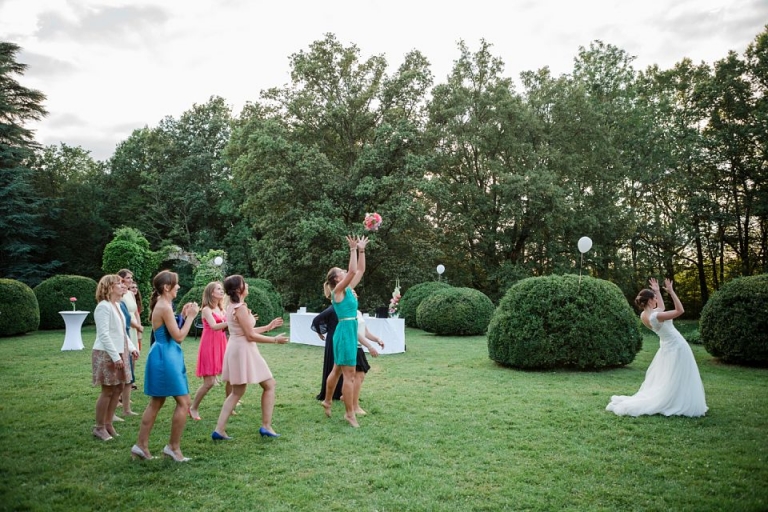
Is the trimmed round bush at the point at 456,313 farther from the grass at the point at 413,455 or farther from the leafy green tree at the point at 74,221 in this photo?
the leafy green tree at the point at 74,221

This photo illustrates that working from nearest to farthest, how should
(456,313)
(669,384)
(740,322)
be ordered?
(669,384) < (740,322) < (456,313)

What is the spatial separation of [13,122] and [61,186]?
646cm

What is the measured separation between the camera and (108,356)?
18.2 feet

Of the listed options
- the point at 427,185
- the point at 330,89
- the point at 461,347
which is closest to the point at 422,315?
the point at 461,347

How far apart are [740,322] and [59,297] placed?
22979 millimetres

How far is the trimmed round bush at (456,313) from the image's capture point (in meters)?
18.3

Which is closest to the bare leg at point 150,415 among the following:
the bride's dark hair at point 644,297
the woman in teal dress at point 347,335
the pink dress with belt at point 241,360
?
the pink dress with belt at point 241,360

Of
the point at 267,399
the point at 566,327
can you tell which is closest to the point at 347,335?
the point at 267,399

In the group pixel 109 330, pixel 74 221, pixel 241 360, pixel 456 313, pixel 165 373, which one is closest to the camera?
pixel 165 373

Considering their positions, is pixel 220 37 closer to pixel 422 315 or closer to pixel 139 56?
pixel 139 56

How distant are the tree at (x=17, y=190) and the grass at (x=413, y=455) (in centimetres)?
2473

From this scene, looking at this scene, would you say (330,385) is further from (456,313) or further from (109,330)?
(456,313)

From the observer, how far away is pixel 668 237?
2572cm

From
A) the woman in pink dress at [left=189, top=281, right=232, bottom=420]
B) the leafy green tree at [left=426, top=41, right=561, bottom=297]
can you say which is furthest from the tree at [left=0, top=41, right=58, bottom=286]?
the woman in pink dress at [left=189, top=281, right=232, bottom=420]
